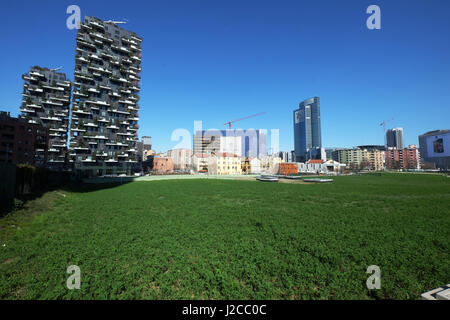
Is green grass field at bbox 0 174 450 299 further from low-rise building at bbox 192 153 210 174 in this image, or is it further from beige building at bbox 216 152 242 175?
low-rise building at bbox 192 153 210 174

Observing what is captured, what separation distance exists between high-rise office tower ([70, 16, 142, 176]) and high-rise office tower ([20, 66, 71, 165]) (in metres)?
15.7

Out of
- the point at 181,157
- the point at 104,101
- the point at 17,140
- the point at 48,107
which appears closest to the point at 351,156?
the point at 181,157

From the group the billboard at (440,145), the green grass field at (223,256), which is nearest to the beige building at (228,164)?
the green grass field at (223,256)

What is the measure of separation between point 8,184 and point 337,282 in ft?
64.9

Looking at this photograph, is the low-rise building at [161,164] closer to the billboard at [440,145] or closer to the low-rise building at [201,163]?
the low-rise building at [201,163]

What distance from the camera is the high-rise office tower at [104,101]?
6053 centimetres

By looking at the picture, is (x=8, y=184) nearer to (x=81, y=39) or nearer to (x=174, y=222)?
(x=174, y=222)

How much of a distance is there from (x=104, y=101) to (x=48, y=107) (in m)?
29.1

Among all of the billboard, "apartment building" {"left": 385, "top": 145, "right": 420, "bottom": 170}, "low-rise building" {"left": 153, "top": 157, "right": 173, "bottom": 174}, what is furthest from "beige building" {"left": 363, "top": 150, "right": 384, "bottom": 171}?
"low-rise building" {"left": 153, "top": 157, "right": 173, "bottom": 174}

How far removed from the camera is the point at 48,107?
242 feet

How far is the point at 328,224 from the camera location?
10.2m

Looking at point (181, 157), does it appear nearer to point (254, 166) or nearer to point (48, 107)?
point (254, 166)

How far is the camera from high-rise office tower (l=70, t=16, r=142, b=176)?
2383 inches
